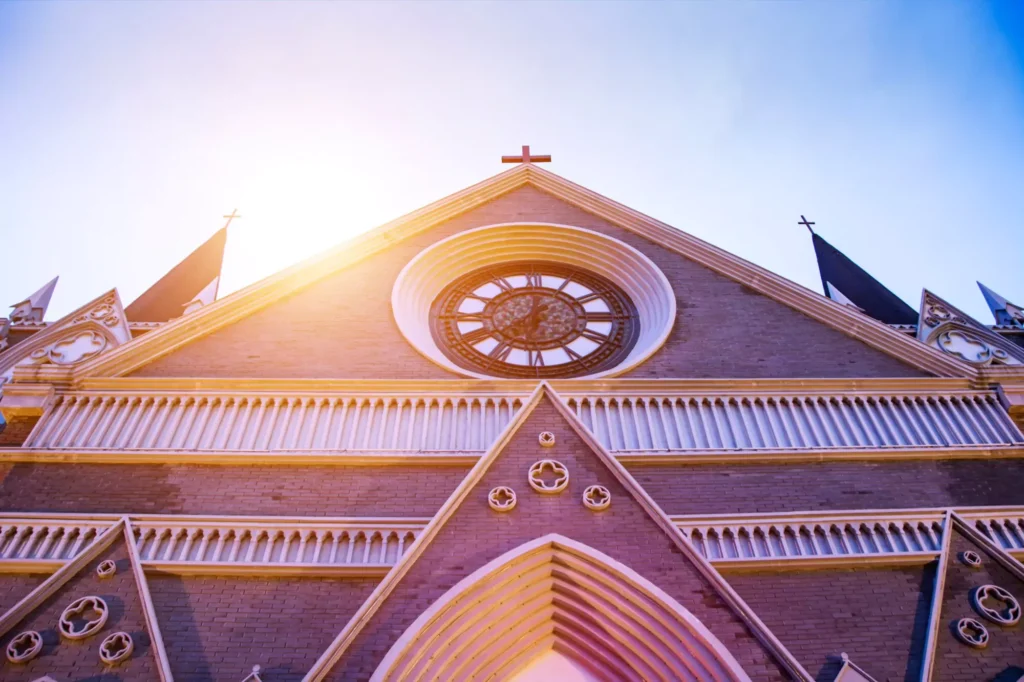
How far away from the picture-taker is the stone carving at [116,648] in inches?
278

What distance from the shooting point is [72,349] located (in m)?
11.2

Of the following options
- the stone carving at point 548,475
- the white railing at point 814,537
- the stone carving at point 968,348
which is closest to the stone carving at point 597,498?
the stone carving at point 548,475

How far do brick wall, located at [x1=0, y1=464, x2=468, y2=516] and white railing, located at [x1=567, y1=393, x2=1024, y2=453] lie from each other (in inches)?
82.9

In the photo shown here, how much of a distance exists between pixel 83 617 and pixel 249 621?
1.45m

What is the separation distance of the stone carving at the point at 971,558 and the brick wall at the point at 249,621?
5.90 metres

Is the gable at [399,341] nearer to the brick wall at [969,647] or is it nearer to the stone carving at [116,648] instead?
the brick wall at [969,647]

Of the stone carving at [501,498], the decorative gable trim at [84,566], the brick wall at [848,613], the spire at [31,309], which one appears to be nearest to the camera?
the decorative gable trim at [84,566]

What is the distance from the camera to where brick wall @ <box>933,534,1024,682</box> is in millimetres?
7430

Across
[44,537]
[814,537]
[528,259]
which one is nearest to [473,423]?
[814,537]

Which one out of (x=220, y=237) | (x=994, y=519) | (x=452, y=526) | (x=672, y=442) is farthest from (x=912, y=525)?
(x=220, y=237)

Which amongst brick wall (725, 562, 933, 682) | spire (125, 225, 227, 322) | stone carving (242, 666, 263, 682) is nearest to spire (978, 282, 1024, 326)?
brick wall (725, 562, 933, 682)

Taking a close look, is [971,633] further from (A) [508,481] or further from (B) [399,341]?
(B) [399,341]

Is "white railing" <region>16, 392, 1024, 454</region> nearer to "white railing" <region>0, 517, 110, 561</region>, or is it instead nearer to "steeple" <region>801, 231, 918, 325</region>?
"white railing" <region>0, 517, 110, 561</region>

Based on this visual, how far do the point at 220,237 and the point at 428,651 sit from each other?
64.7ft
